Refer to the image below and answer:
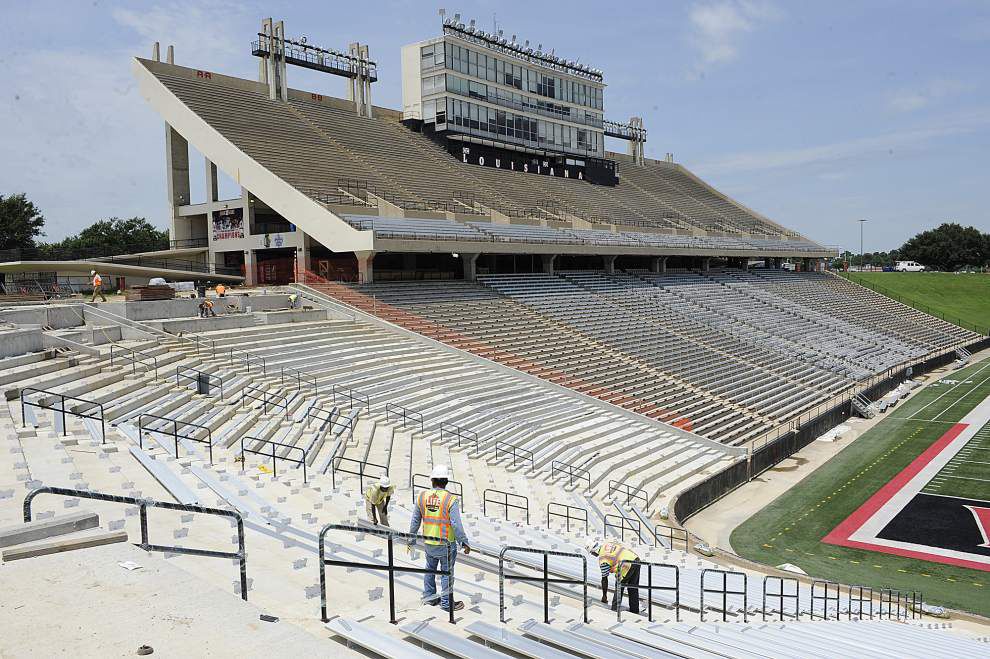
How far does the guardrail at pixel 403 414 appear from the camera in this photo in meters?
19.2

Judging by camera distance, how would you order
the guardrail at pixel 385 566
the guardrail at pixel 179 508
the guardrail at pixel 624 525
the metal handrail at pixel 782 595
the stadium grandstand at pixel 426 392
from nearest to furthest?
the guardrail at pixel 385 566 → the guardrail at pixel 179 508 → the stadium grandstand at pixel 426 392 → the metal handrail at pixel 782 595 → the guardrail at pixel 624 525

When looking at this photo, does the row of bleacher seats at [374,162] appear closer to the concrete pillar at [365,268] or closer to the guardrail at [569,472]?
the concrete pillar at [365,268]

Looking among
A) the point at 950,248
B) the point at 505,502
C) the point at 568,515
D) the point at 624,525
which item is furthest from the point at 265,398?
the point at 950,248

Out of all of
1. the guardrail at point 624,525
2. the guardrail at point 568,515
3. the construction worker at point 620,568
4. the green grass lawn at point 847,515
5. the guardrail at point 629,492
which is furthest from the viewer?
the guardrail at point 629,492

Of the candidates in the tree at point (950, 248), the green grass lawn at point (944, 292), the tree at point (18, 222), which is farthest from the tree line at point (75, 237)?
the tree at point (950, 248)

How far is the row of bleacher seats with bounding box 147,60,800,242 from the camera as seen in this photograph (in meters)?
34.7

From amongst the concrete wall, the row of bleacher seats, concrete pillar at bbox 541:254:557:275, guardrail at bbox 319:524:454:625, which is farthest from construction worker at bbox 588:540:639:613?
concrete pillar at bbox 541:254:557:275

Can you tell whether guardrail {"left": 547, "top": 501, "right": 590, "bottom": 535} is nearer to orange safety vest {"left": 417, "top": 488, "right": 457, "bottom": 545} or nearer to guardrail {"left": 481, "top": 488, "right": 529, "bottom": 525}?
guardrail {"left": 481, "top": 488, "right": 529, "bottom": 525}

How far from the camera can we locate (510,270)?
4031 cm

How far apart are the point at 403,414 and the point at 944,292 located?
2663 inches

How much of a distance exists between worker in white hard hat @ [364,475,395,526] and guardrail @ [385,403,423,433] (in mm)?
9145

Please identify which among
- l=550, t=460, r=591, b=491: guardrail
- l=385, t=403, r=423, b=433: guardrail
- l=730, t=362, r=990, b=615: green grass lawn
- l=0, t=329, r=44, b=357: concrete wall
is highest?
l=0, t=329, r=44, b=357: concrete wall

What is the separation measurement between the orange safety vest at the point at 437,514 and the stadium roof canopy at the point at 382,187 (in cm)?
2337

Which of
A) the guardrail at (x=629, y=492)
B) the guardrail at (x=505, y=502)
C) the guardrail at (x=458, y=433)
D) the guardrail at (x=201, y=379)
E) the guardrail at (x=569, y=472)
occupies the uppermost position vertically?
the guardrail at (x=201, y=379)
